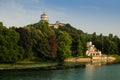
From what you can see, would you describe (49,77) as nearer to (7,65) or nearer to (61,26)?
(7,65)

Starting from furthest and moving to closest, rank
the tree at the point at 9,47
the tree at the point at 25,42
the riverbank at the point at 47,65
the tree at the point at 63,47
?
the tree at the point at 63,47
the tree at the point at 25,42
the tree at the point at 9,47
the riverbank at the point at 47,65

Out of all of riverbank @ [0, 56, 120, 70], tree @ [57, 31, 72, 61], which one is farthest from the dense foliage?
riverbank @ [0, 56, 120, 70]

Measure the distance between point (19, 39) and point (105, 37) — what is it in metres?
54.1

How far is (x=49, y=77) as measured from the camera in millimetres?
64125

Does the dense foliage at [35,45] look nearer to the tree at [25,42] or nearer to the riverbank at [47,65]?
the tree at [25,42]

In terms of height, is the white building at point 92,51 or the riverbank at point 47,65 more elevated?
the white building at point 92,51

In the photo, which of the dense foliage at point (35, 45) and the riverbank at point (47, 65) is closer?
the riverbank at point (47, 65)

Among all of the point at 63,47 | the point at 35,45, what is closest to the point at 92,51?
the point at 63,47

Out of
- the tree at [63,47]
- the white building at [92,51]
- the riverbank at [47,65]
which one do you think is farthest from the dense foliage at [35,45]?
the white building at [92,51]

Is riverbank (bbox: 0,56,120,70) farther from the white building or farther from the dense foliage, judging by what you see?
the white building

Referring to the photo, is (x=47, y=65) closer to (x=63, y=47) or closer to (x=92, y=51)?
(x=63, y=47)

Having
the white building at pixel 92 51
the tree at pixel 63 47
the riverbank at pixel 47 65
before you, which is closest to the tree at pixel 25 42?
the riverbank at pixel 47 65

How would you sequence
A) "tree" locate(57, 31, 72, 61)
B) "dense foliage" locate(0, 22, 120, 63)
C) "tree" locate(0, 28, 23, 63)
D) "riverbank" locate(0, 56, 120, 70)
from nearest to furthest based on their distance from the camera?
"riverbank" locate(0, 56, 120, 70)
"tree" locate(0, 28, 23, 63)
"dense foliage" locate(0, 22, 120, 63)
"tree" locate(57, 31, 72, 61)

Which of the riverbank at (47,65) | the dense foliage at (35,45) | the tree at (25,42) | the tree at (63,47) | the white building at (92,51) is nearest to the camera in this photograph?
the riverbank at (47,65)
